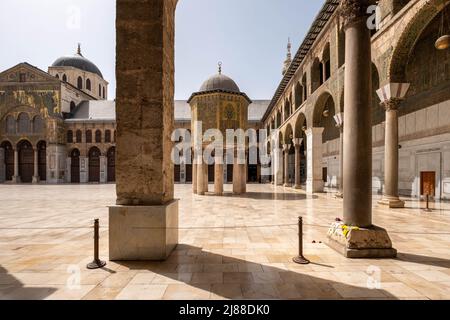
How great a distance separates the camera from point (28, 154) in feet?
119

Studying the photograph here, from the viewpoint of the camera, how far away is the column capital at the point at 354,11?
4.77m

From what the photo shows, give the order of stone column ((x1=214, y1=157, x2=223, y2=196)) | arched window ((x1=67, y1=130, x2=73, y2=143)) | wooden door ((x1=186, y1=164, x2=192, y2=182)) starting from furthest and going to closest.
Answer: wooden door ((x1=186, y1=164, x2=192, y2=182)) < arched window ((x1=67, y1=130, x2=73, y2=143)) < stone column ((x1=214, y1=157, x2=223, y2=196))

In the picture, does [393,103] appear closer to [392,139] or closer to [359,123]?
[392,139]

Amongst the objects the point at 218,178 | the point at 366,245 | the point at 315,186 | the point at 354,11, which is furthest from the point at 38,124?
the point at 366,245

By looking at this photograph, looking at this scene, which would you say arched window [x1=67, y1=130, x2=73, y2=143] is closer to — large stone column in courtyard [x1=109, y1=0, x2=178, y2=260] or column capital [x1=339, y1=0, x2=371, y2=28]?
large stone column in courtyard [x1=109, y1=0, x2=178, y2=260]

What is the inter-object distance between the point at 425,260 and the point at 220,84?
1636cm

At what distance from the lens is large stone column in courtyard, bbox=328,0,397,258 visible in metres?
4.74

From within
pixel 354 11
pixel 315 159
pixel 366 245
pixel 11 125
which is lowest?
pixel 366 245

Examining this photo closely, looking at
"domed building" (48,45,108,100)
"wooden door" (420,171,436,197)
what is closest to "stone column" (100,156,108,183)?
"domed building" (48,45,108,100)

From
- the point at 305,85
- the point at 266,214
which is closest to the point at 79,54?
the point at 305,85

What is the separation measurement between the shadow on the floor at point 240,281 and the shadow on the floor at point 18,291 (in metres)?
1.22

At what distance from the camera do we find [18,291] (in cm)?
342

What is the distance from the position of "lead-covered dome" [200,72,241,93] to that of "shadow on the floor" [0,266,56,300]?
16151mm
